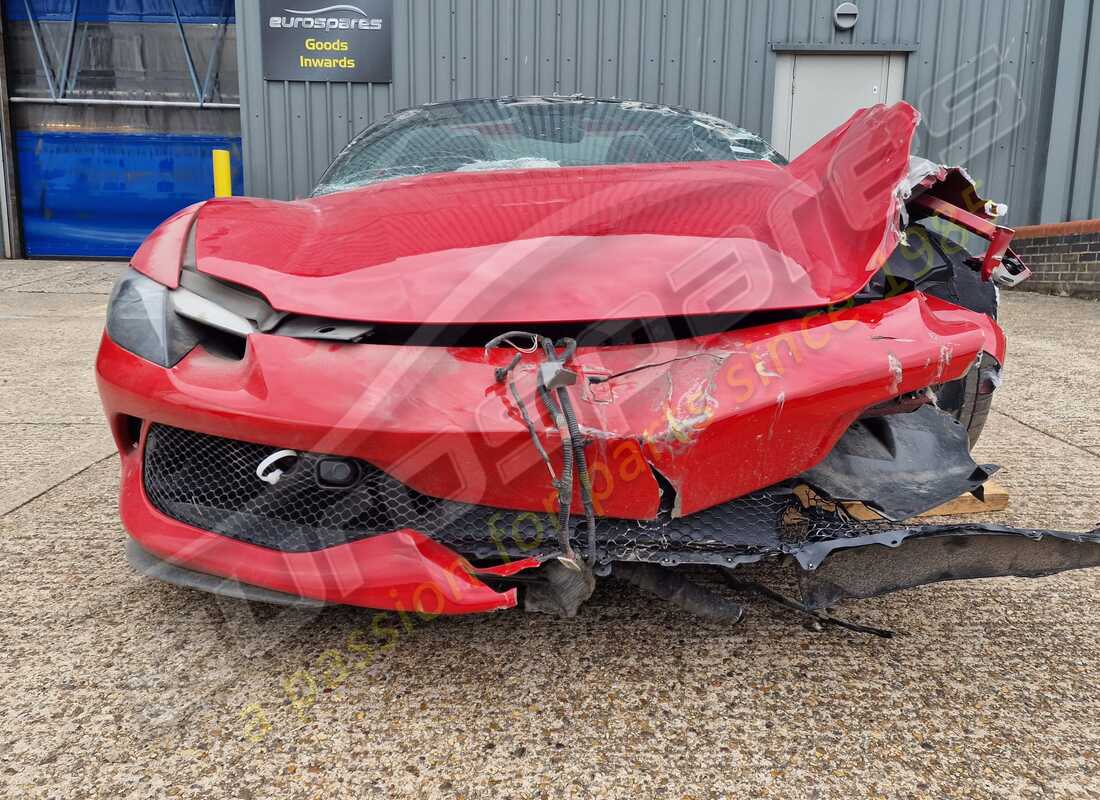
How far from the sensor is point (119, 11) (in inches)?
366

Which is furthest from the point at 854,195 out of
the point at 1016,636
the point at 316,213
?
the point at 316,213

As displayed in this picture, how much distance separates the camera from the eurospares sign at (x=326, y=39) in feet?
25.5

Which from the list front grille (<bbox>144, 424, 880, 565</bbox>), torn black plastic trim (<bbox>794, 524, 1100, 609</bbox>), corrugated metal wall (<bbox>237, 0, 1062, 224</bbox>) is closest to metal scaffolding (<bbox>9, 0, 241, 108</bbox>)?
corrugated metal wall (<bbox>237, 0, 1062, 224</bbox>)

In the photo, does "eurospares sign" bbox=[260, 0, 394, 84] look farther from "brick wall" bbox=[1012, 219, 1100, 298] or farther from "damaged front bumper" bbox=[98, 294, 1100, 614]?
"damaged front bumper" bbox=[98, 294, 1100, 614]

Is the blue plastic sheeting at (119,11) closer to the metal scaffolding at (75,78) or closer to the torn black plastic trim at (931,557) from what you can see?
the metal scaffolding at (75,78)

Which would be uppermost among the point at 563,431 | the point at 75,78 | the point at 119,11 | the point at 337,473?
the point at 119,11

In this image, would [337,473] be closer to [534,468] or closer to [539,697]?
[534,468]

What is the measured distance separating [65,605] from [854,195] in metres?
1.91

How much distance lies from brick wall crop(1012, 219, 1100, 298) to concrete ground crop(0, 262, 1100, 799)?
22.2 ft

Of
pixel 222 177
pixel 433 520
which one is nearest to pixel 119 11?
pixel 222 177

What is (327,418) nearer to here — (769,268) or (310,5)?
(769,268)

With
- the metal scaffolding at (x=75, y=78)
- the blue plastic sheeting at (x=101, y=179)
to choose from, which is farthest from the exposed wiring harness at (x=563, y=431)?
the metal scaffolding at (x=75, y=78)

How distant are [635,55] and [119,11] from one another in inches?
240

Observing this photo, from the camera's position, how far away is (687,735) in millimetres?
1340
